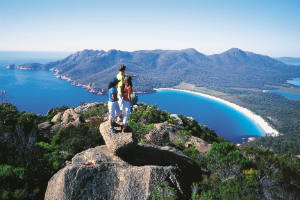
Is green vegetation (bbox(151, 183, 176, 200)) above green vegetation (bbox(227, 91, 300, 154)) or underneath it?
above

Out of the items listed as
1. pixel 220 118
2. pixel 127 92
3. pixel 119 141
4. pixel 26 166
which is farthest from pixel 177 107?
pixel 127 92

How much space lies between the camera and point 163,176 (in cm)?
1112

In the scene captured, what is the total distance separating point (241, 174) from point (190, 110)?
160835 mm

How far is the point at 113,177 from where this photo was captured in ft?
35.6

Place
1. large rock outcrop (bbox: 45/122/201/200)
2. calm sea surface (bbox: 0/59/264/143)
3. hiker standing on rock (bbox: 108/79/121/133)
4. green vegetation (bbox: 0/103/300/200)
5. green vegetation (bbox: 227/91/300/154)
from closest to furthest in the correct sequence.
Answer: large rock outcrop (bbox: 45/122/201/200) < hiker standing on rock (bbox: 108/79/121/133) < green vegetation (bbox: 0/103/300/200) < green vegetation (bbox: 227/91/300/154) < calm sea surface (bbox: 0/59/264/143)

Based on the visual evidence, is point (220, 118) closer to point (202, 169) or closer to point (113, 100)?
point (202, 169)

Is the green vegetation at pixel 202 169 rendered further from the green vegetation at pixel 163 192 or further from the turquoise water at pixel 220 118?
the turquoise water at pixel 220 118

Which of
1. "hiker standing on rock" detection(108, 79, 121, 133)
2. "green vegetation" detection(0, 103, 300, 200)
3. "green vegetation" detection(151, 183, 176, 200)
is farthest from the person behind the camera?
"green vegetation" detection(0, 103, 300, 200)

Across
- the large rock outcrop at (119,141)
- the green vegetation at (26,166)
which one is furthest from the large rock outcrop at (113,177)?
the green vegetation at (26,166)

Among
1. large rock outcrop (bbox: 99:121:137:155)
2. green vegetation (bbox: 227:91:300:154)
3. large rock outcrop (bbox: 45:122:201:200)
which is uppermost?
large rock outcrop (bbox: 99:121:137:155)

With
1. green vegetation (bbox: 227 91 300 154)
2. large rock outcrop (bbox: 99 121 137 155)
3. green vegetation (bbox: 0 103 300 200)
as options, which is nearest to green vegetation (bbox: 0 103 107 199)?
green vegetation (bbox: 0 103 300 200)

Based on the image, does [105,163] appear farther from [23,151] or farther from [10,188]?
[23,151]

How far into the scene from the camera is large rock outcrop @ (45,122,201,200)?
1012cm

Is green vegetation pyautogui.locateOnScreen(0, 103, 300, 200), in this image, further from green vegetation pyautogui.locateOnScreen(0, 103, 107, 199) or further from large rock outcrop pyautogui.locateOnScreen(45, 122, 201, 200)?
large rock outcrop pyautogui.locateOnScreen(45, 122, 201, 200)
